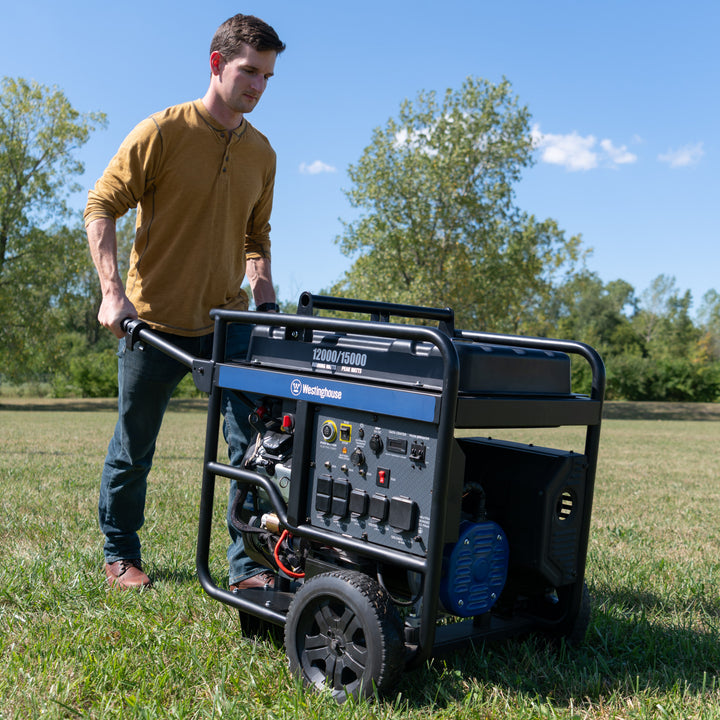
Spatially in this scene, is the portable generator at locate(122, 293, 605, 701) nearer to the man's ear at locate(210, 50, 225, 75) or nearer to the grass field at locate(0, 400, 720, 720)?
the grass field at locate(0, 400, 720, 720)

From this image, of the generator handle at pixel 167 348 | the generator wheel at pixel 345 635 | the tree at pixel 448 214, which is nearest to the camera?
the generator wheel at pixel 345 635

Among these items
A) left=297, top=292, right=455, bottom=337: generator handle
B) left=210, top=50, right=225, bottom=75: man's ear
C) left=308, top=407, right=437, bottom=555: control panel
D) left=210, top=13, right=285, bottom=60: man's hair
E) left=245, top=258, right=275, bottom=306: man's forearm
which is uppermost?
left=210, top=13, right=285, bottom=60: man's hair

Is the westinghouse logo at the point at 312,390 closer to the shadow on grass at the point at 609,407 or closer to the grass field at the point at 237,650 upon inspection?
the grass field at the point at 237,650

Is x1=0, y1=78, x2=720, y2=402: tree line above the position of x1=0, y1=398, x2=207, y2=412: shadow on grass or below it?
above

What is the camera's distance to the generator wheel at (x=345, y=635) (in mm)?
2014

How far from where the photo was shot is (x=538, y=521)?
2.35 m

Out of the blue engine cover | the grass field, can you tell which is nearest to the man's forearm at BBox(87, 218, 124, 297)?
the grass field

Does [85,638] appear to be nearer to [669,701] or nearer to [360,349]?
[360,349]

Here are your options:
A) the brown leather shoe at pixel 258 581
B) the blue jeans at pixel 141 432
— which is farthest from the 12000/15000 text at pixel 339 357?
the brown leather shoe at pixel 258 581

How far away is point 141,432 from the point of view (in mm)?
3172

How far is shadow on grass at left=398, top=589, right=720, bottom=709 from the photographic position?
2.26m

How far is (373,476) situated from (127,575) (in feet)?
5.04

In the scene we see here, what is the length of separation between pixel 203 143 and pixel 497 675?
2221mm

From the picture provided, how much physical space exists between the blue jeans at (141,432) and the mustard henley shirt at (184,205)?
0.14 m
